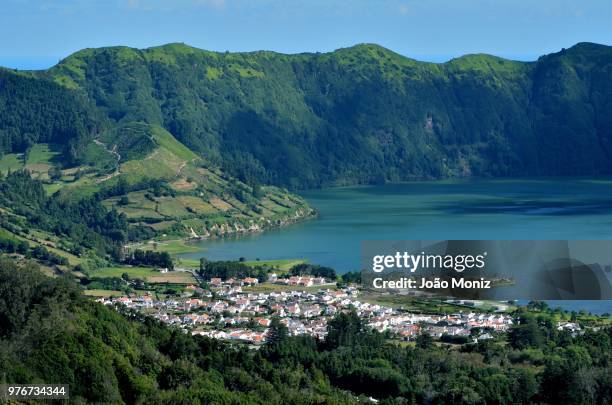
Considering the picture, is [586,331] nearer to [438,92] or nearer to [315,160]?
[315,160]

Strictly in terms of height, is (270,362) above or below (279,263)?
below

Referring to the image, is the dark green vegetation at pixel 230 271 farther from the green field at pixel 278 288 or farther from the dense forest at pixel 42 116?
the dense forest at pixel 42 116

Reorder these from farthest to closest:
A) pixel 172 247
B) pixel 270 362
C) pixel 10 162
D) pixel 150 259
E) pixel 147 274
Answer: pixel 10 162, pixel 172 247, pixel 150 259, pixel 147 274, pixel 270 362

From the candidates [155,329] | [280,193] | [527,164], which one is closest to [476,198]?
[280,193]

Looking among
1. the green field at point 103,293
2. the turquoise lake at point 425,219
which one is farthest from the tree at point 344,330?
the turquoise lake at point 425,219

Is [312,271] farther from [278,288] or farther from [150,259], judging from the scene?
[150,259]

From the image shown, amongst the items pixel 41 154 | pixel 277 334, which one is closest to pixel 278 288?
pixel 277 334

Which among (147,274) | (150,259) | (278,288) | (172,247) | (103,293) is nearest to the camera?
(103,293)
